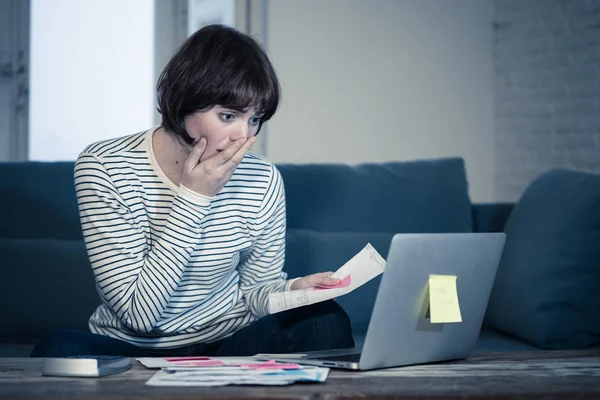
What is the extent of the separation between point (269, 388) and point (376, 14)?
11.2ft

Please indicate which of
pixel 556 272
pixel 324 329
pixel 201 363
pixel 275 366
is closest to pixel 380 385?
pixel 275 366

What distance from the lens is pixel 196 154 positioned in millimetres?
1429

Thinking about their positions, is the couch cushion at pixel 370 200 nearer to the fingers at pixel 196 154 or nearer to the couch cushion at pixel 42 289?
the couch cushion at pixel 42 289

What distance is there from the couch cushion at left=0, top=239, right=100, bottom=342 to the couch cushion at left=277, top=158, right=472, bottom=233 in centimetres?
61

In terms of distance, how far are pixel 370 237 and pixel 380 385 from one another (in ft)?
4.10

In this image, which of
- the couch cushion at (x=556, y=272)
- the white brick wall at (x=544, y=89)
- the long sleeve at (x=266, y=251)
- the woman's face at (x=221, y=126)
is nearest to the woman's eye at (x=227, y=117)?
the woman's face at (x=221, y=126)

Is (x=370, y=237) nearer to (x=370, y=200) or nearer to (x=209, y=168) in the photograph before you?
(x=370, y=200)

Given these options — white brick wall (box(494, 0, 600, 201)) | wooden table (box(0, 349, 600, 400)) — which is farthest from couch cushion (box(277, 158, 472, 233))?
white brick wall (box(494, 0, 600, 201))

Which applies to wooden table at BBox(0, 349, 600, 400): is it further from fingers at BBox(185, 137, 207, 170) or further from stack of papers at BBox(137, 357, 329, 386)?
fingers at BBox(185, 137, 207, 170)

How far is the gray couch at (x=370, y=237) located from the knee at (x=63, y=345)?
0.62m

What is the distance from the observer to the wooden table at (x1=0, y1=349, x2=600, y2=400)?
97 cm

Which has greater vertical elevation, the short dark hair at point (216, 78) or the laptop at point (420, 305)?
the short dark hair at point (216, 78)

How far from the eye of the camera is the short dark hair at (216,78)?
1.44 metres

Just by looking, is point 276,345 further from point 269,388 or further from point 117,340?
point 269,388
